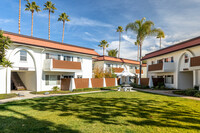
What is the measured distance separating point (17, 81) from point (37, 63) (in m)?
5.89

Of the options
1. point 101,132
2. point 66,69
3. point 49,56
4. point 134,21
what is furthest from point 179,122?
point 134,21

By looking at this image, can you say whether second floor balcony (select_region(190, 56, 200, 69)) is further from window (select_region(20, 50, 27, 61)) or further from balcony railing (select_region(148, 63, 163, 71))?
window (select_region(20, 50, 27, 61))

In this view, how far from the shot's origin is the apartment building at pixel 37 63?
16487mm

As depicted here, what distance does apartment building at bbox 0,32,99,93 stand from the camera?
1649cm

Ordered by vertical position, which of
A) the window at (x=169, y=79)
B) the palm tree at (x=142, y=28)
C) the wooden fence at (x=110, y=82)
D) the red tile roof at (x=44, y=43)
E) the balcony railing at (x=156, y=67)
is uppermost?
the palm tree at (x=142, y=28)

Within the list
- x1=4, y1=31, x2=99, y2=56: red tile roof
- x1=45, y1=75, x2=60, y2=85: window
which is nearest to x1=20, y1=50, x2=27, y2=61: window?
x1=4, y1=31, x2=99, y2=56: red tile roof

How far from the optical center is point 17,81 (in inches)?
850

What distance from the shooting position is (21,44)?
665 inches

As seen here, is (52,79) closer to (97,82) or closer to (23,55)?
(23,55)

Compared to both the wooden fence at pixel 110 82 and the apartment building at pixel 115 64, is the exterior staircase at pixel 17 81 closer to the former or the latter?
the wooden fence at pixel 110 82

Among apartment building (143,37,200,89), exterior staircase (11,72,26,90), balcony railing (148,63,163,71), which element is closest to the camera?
apartment building (143,37,200,89)

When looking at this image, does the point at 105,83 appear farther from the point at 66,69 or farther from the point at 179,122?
the point at 179,122

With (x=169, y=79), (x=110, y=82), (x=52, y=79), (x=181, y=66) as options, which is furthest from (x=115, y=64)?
(x=52, y=79)

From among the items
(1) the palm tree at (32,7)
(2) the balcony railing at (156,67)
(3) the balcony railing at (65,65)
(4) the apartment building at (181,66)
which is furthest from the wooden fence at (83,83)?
(1) the palm tree at (32,7)
